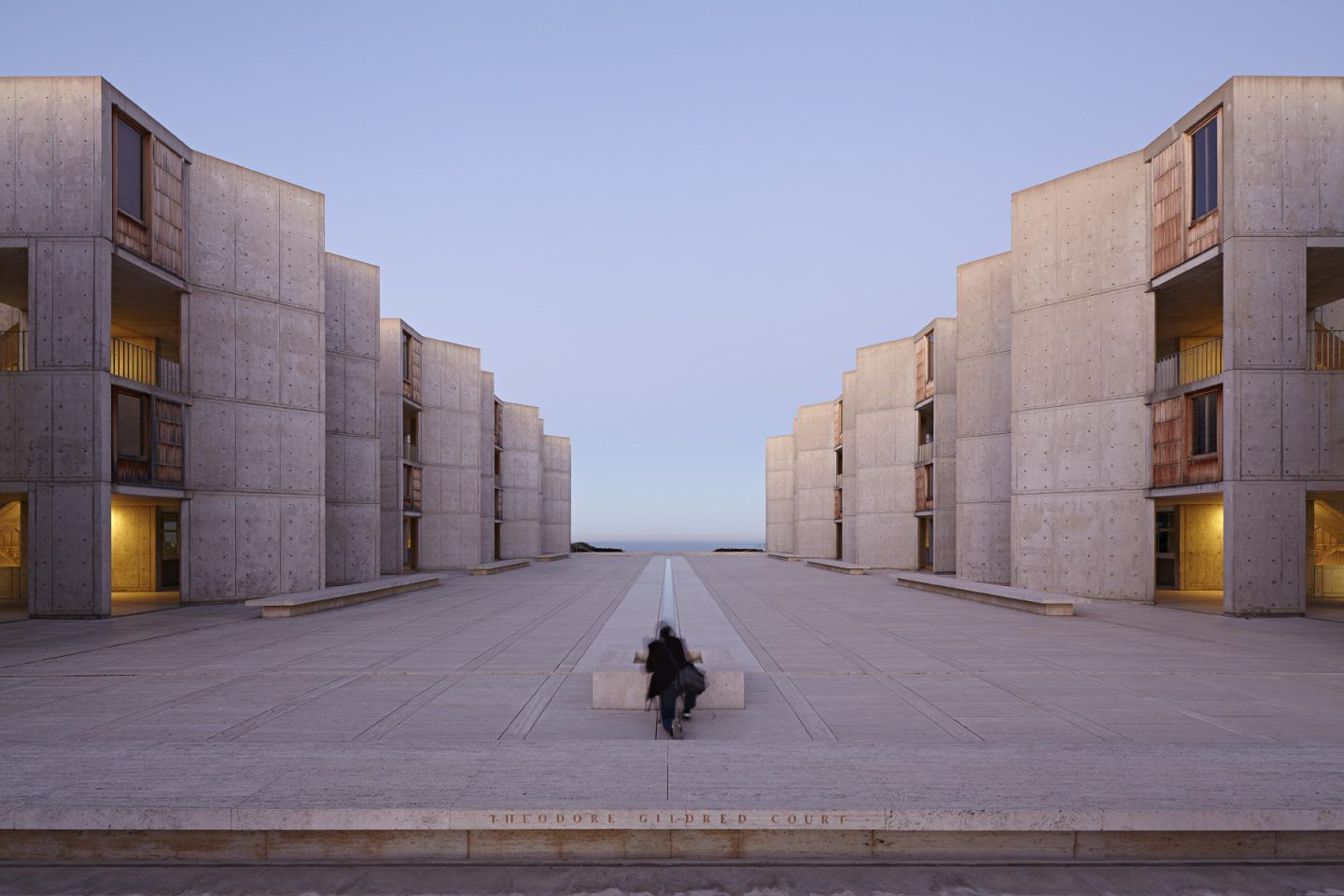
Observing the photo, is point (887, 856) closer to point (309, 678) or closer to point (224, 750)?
point (224, 750)


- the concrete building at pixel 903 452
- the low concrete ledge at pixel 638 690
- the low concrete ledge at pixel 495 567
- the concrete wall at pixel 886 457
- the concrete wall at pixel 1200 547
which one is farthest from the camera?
the concrete wall at pixel 886 457

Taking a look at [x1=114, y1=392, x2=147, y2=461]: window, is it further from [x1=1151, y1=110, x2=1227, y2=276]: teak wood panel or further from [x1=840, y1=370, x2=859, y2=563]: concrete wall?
[x1=840, y1=370, x2=859, y2=563]: concrete wall

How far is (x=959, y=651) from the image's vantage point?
13.3 meters

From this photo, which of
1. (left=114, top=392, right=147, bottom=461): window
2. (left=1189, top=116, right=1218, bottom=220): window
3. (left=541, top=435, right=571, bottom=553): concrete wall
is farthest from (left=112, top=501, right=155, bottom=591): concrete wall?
(left=541, top=435, right=571, bottom=553): concrete wall

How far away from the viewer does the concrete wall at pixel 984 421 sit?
28875 mm

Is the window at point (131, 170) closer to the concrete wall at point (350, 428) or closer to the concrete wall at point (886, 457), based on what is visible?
the concrete wall at point (350, 428)

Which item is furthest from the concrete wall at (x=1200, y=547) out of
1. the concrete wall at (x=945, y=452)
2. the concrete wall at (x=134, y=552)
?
the concrete wall at (x=134, y=552)

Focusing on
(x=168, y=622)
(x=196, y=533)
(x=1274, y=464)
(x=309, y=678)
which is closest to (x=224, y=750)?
(x=309, y=678)

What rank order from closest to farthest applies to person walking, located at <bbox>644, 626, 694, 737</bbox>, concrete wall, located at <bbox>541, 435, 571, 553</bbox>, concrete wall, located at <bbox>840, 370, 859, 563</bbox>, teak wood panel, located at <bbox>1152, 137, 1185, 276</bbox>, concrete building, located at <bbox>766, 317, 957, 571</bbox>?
person walking, located at <bbox>644, 626, 694, 737</bbox> < teak wood panel, located at <bbox>1152, 137, 1185, 276</bbox> < concrete building, located at <bbox>766, 317, 957, 571</bbox> < concrete wall, located at <bbox>840, 370, 859, 563</bbox> < concrete wall, located at <bbox>541, 435, 571, 553</bbox>

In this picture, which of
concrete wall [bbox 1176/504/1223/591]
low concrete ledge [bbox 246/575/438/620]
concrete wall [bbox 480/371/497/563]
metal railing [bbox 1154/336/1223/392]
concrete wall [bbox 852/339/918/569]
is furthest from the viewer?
concrete wall [bbox 480/371/497/563]

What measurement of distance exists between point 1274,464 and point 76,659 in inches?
947

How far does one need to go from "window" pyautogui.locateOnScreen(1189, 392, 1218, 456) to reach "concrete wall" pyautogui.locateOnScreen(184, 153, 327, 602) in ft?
79.4

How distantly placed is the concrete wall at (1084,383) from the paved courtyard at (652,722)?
17.6ft

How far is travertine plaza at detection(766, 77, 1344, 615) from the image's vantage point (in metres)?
18.4
